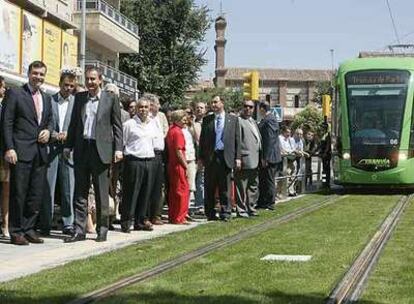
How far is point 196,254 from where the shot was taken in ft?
32.0

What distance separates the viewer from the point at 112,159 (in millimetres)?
11328

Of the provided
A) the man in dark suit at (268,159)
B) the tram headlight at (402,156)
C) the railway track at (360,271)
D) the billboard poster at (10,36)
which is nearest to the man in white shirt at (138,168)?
the railway track at (360,271)

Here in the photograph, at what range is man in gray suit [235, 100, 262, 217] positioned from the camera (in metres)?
15.5

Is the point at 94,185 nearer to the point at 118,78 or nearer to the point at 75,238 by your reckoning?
the point at 75,238

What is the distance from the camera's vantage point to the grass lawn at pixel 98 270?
281 inches

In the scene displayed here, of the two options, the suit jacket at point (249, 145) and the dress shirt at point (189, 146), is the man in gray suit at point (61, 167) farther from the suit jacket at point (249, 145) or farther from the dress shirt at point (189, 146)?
the suit jacket at point (249, 145)

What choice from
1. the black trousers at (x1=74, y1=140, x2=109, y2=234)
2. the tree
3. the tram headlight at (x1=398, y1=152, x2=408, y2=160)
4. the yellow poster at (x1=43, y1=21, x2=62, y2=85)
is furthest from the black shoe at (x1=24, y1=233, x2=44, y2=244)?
the tree

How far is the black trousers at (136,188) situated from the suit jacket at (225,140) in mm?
1912

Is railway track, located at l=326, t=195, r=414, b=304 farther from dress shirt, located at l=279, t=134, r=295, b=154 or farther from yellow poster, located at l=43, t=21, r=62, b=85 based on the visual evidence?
yellow poster, located at l=43, t=21, r=62, b=85

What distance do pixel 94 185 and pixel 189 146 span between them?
3.69 metres

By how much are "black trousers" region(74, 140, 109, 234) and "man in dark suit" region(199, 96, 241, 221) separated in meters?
3.76

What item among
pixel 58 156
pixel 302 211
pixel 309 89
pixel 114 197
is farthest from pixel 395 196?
pixel 309 89

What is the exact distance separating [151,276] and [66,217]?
4040mm

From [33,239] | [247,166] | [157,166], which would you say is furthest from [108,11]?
[33,239]
